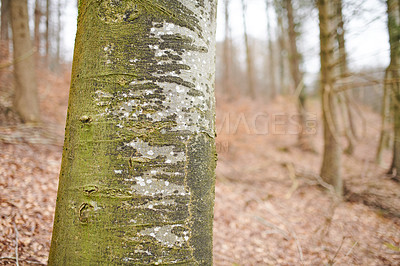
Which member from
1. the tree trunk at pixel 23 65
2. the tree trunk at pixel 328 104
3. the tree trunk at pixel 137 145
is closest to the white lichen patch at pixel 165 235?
the tree trunk at pixel 137 145

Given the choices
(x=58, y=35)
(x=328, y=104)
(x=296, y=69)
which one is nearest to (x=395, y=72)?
(x=328, y=104)

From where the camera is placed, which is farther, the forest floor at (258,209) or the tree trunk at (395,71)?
the tree trunk at (395,71)

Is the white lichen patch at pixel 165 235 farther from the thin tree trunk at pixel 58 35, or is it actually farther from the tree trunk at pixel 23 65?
the thin tree trunk at pixel 58 35

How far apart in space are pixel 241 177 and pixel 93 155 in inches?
244

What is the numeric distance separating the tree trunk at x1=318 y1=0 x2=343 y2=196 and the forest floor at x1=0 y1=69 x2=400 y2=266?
0.36 m

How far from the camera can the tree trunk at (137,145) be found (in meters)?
1.08

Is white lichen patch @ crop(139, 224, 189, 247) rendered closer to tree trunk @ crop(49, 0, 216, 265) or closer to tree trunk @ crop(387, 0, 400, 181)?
tree trunk @ crop(49, 0, 216, 265)

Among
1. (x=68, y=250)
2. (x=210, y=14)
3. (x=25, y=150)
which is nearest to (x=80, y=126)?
(x=68, y=250)

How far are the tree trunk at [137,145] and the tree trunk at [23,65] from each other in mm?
6786

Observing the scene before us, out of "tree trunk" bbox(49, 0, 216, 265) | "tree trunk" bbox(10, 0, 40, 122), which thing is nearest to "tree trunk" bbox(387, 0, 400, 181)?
"tree trunk" bbox(49, 0, 216, 265)

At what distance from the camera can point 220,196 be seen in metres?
5.34

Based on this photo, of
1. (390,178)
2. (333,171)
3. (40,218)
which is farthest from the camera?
(390,178)

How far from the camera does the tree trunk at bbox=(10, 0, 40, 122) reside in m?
6.47

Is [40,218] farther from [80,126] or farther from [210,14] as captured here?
[210,14]
